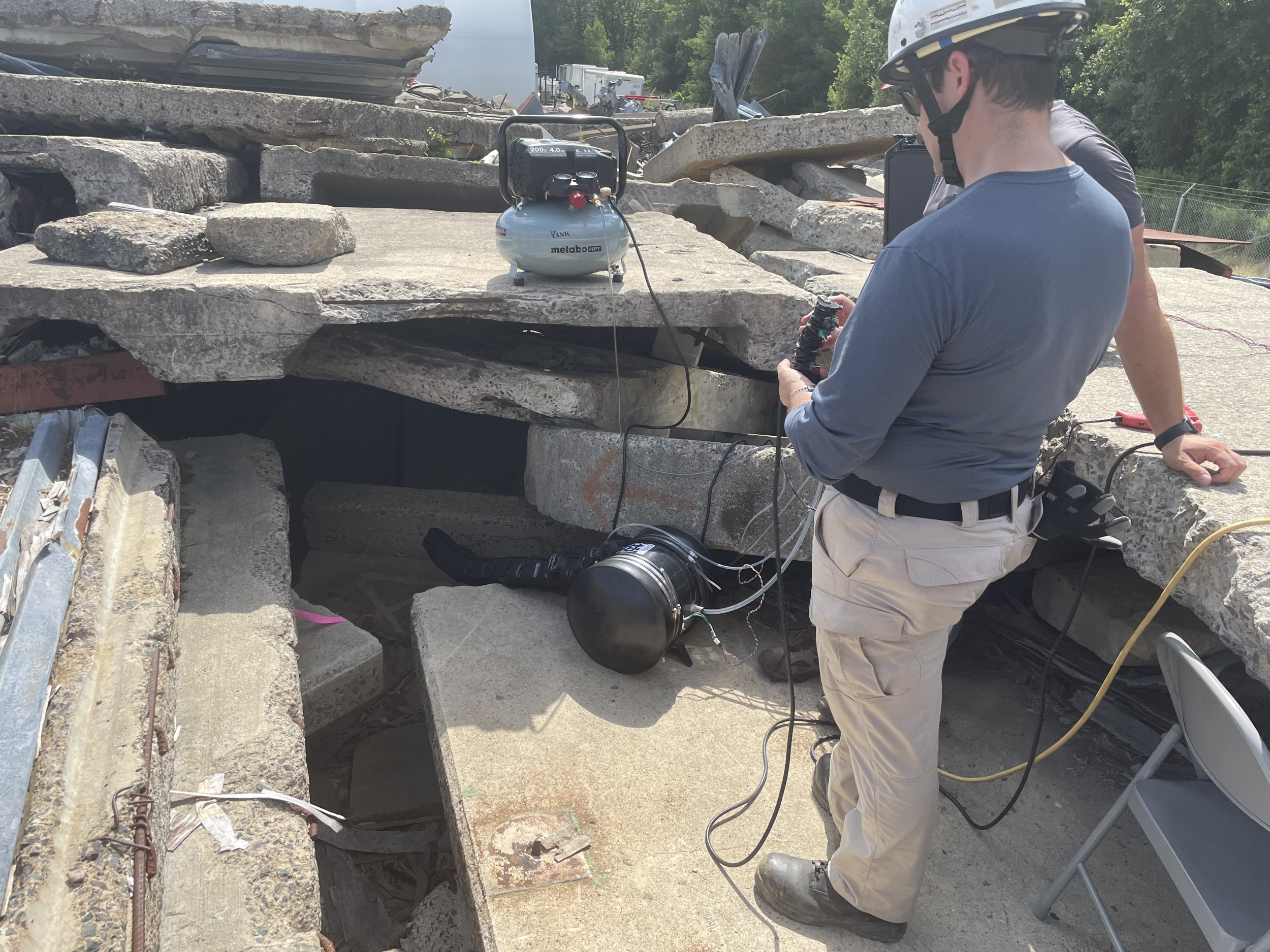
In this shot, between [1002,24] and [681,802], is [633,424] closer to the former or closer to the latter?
[681,802]

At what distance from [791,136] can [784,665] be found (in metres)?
5.06

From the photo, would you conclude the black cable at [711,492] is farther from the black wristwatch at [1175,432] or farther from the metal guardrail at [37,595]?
the metal guardrail at [37,595]

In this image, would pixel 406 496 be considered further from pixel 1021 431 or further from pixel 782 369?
pixel 1021 431

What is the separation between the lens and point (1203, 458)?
2271mm

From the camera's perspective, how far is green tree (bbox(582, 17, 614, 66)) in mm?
45688

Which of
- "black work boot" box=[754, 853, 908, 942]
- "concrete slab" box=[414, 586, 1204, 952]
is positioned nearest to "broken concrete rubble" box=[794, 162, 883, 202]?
"concrete slab" box=[414, 586, 1204, 952]

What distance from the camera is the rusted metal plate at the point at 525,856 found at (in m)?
2.31

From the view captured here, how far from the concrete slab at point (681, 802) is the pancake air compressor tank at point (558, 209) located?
1450 mm

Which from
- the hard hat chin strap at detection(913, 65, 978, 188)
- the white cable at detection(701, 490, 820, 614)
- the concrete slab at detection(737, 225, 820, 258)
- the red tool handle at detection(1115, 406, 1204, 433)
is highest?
the hard hat chin strap at detection(913, 65, 978, 188)

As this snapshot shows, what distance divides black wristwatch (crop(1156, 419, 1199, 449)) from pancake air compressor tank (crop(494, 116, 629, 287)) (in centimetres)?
222

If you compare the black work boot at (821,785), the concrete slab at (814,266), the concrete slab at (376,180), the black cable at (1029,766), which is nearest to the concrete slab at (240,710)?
the black work boot at (821,785)

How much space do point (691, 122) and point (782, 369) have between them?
1105 cm

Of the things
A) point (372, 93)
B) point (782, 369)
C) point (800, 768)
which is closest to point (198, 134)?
point (372, 93)

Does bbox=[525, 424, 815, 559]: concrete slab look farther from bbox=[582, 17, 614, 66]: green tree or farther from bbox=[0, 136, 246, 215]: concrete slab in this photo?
bbox=[582, 17, 614, 66]: green tree
